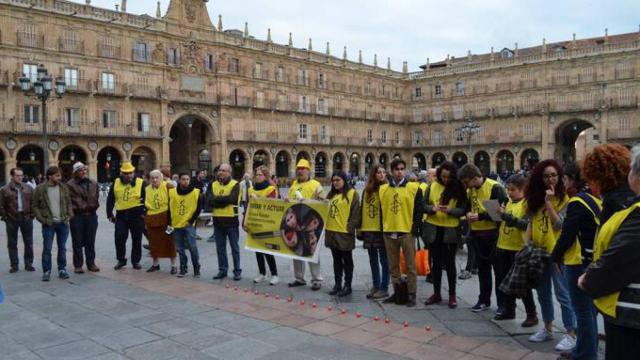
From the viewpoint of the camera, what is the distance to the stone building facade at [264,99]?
107ft

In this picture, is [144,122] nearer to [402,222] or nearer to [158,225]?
[158,225]

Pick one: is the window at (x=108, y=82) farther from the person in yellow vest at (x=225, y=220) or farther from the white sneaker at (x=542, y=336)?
the white sneaker at (x=542, y=336)

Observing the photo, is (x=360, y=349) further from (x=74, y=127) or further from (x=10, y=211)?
(x=74, y=127)

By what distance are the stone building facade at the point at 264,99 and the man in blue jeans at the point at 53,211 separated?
74.1 ft

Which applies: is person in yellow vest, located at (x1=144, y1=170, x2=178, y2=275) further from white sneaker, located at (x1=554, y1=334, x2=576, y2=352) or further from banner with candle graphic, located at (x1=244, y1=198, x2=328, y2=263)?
white sneaker, located at (x1=554, y1=334, x2=576, y2=352)

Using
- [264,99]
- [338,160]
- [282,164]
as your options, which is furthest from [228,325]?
[338,160]

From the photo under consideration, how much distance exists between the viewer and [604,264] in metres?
2.58

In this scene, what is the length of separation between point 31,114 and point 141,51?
8386mm

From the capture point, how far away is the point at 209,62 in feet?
131

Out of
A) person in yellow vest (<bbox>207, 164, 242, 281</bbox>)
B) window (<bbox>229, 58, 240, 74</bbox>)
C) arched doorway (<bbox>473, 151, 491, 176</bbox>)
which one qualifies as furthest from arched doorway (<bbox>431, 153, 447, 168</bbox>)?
person in yellow vest (<bbox>207, 164, 242, 281</bbox>)

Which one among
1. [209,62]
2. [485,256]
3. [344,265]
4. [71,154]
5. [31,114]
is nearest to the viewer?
[485,256]

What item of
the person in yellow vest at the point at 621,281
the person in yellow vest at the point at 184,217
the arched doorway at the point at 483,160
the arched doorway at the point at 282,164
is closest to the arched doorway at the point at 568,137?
the arched doorway at the point at 483,160

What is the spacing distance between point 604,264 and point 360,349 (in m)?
2.62

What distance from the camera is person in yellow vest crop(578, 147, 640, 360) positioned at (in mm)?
2497
